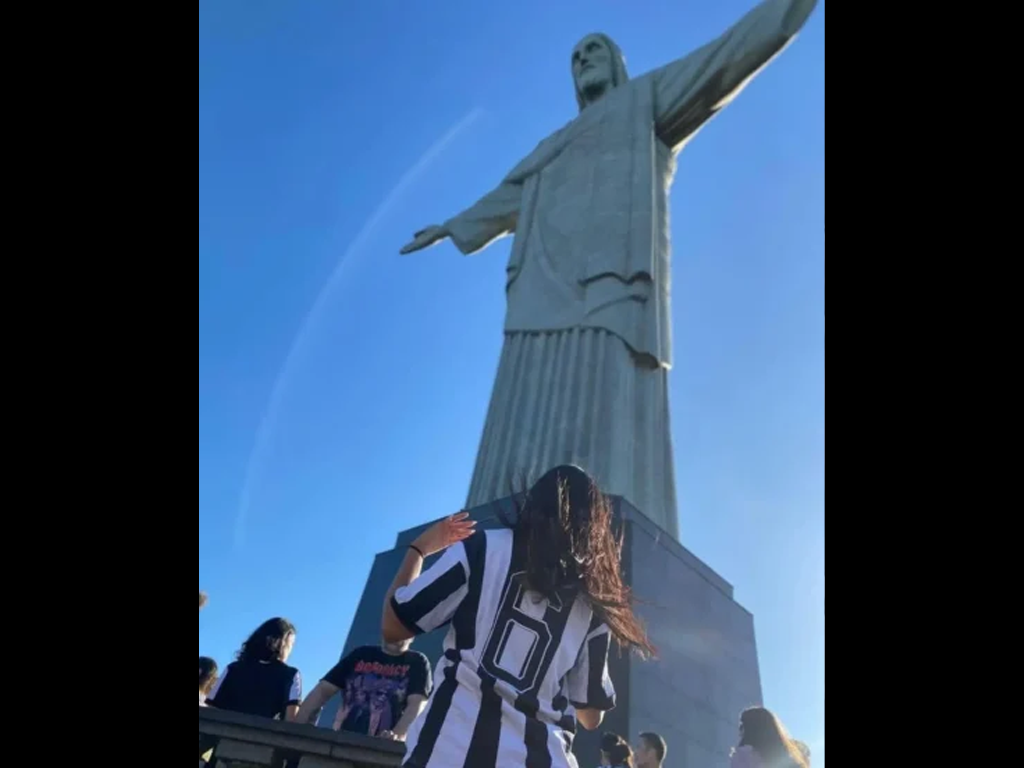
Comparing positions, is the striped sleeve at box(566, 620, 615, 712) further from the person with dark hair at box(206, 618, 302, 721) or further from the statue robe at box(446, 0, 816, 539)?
the statue robe at box(446, 0, 816, 539)

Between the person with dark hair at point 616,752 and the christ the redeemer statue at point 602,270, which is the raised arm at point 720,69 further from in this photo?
the person with dark hair at point 616,752

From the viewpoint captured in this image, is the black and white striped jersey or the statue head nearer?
the black and white striped jersey

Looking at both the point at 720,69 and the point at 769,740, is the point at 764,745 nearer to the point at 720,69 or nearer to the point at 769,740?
the point at 769,740

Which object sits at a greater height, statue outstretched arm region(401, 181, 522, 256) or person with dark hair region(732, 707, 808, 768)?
statue outstretched arm region(401, 181, 522, 256)

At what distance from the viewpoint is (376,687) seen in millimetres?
4047

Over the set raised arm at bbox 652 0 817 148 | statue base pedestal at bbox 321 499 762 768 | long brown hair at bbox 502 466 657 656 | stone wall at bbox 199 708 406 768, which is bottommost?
stone wall at bbox 199 708 406 768

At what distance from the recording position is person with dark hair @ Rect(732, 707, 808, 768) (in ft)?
12.4

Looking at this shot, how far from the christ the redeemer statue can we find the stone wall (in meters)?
4.86

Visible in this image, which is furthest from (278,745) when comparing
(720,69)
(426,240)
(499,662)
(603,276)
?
(426,240)

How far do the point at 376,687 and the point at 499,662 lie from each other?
2.20 meters

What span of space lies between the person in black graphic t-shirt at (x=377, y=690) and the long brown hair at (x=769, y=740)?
1523 millimetres

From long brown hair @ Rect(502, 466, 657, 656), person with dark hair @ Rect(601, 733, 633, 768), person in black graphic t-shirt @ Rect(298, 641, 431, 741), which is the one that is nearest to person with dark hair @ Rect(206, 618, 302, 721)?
person in black graphic t-shirt @ Rect(298, 641, 431, 741)
